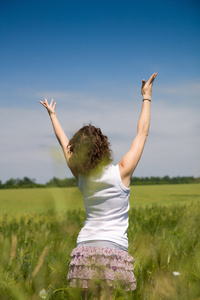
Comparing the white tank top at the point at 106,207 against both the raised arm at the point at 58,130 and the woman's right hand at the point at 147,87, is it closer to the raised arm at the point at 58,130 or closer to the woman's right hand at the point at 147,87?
the raised arm at the point at 58,130

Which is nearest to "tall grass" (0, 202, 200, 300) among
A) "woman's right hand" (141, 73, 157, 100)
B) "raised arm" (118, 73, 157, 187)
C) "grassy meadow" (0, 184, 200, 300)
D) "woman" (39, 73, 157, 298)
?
"grassy meadow" (0, 184, 200, 300)

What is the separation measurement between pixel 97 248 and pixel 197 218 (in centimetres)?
177

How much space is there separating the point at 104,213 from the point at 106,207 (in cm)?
3

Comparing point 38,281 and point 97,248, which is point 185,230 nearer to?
point 97,248

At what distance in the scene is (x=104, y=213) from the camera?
63.4 inches

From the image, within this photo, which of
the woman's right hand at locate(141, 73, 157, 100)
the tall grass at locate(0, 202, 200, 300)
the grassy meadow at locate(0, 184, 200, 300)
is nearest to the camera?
the grassy meadow at locate(0, 184, 200, 300)

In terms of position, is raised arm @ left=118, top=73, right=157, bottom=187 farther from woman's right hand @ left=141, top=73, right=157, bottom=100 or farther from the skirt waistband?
the skirt waistband

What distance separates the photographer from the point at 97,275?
1427 mm

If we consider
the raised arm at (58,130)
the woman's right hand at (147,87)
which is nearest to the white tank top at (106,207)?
the raised arm at (58,130)

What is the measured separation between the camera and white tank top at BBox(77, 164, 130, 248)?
63.0 inches

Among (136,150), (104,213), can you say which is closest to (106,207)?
(104,213)

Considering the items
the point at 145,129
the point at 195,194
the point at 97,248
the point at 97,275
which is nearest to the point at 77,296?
the point at 97,275

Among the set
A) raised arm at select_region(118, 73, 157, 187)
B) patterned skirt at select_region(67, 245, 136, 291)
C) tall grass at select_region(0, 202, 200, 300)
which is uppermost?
raised arm at select_region(118, 73, 157, 187)

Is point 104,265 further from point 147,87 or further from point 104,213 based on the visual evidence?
point 147,87
